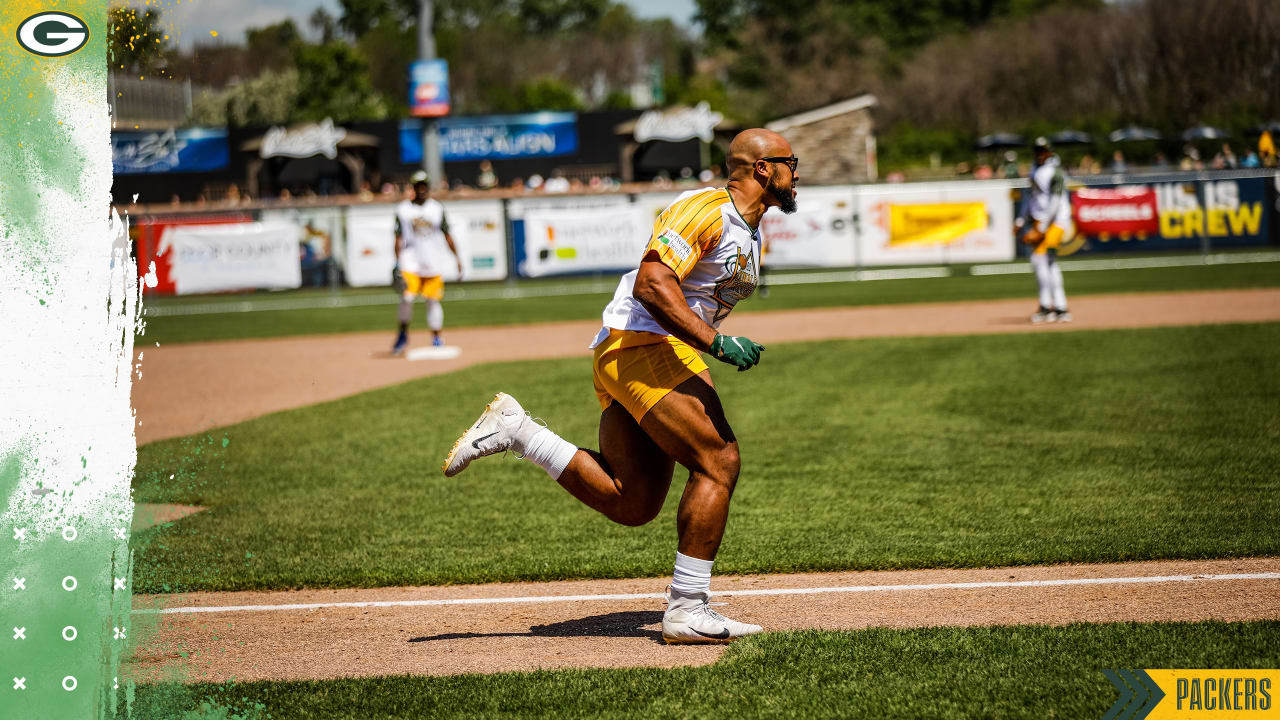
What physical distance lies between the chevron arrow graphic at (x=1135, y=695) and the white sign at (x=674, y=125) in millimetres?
40515

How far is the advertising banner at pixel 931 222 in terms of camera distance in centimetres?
2714

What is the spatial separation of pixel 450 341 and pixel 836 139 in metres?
30.7

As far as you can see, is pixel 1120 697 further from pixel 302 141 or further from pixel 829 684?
pixel 302 141

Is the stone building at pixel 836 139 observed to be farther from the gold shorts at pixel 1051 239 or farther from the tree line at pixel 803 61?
the gold shorts at pixel 1051 239

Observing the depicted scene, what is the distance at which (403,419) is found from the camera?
1185 cm

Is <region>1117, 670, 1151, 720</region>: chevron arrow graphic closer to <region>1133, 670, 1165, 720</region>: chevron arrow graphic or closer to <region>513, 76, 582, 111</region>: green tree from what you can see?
<region>1133, 670, 1165, 720</region>: chevron arrow graphic

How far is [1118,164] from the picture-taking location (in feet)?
95.4

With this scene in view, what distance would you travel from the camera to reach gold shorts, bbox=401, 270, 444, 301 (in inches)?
655

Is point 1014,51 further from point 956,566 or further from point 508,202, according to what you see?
point 956,566

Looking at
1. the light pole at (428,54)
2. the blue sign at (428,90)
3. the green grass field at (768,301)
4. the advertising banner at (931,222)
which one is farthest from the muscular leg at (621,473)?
the blue sign at (428,90)

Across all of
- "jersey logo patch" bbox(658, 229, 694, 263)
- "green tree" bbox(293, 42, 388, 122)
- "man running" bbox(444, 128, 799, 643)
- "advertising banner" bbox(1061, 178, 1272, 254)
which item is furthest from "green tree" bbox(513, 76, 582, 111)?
"jersey logo patch" bbox(658, 229, 694, 263)

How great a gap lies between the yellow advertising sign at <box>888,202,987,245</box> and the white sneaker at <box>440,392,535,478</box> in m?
22.9

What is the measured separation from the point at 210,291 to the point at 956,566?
78.7 feet

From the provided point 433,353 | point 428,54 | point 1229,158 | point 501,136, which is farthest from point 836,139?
point 433,353
